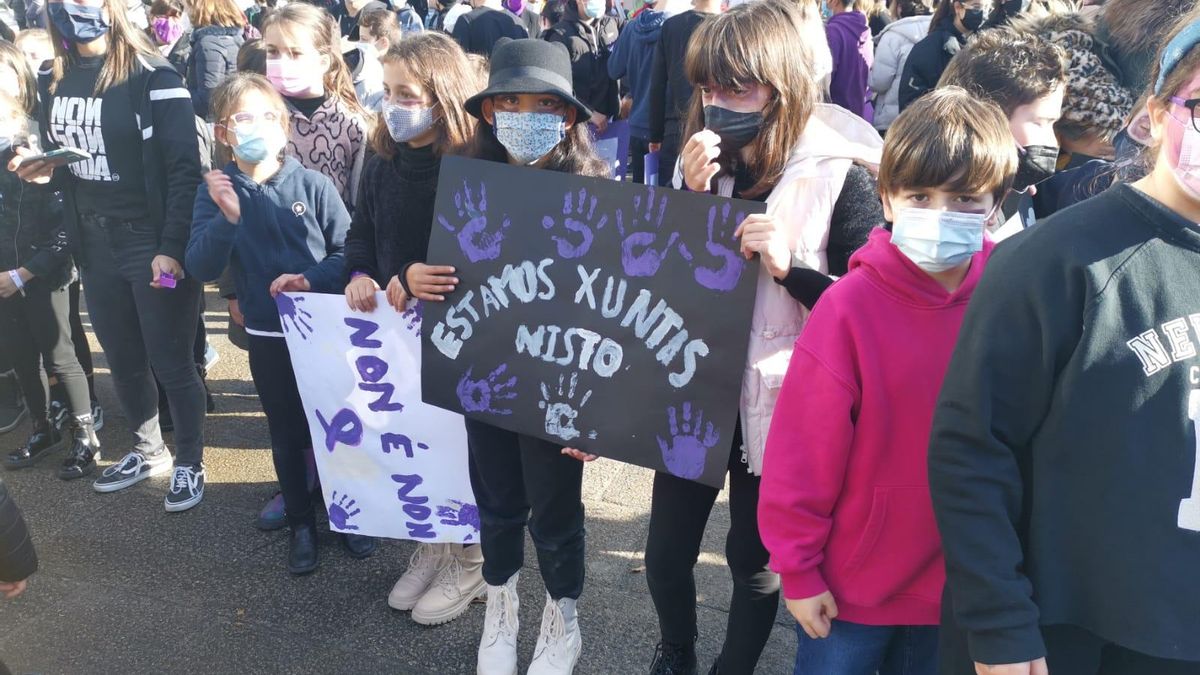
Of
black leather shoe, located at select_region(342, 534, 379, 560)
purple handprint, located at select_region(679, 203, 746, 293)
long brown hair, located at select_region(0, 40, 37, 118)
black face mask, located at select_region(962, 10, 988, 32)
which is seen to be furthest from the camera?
black face mask, located at select_region(962, 10, 988, 32)

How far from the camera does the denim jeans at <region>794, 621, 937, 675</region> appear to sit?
6.18 ft

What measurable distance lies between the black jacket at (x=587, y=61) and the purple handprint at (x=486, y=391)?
15.9ft

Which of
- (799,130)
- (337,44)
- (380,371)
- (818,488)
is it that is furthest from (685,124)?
(337,44)

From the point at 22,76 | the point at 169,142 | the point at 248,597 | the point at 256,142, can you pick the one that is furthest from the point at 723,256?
the point at 22,76

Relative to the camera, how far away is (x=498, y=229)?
2.36 metres

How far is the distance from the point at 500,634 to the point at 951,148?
193 centimetres

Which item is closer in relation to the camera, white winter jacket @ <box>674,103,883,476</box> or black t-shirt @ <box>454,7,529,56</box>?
white winter jacket @ <box>674,103,883,476</box>

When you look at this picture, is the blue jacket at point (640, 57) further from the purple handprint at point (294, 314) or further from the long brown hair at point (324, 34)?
the purple handprint at point (294, 314)

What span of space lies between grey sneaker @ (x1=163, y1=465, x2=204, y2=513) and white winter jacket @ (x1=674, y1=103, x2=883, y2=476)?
2683 millimetres

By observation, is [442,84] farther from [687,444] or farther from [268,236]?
[687,444]

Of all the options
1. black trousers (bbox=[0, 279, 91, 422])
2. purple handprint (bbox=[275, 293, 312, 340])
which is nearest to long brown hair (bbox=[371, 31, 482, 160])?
purple handprint (bbox=[275, 293, 312, 340])

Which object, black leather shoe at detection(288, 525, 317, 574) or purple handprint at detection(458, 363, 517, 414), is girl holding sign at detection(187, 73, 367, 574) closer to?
black leather shoe at detection(288, 525, 317, 574)

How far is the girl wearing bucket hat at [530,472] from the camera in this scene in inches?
92.9

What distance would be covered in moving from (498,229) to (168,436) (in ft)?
9.68
